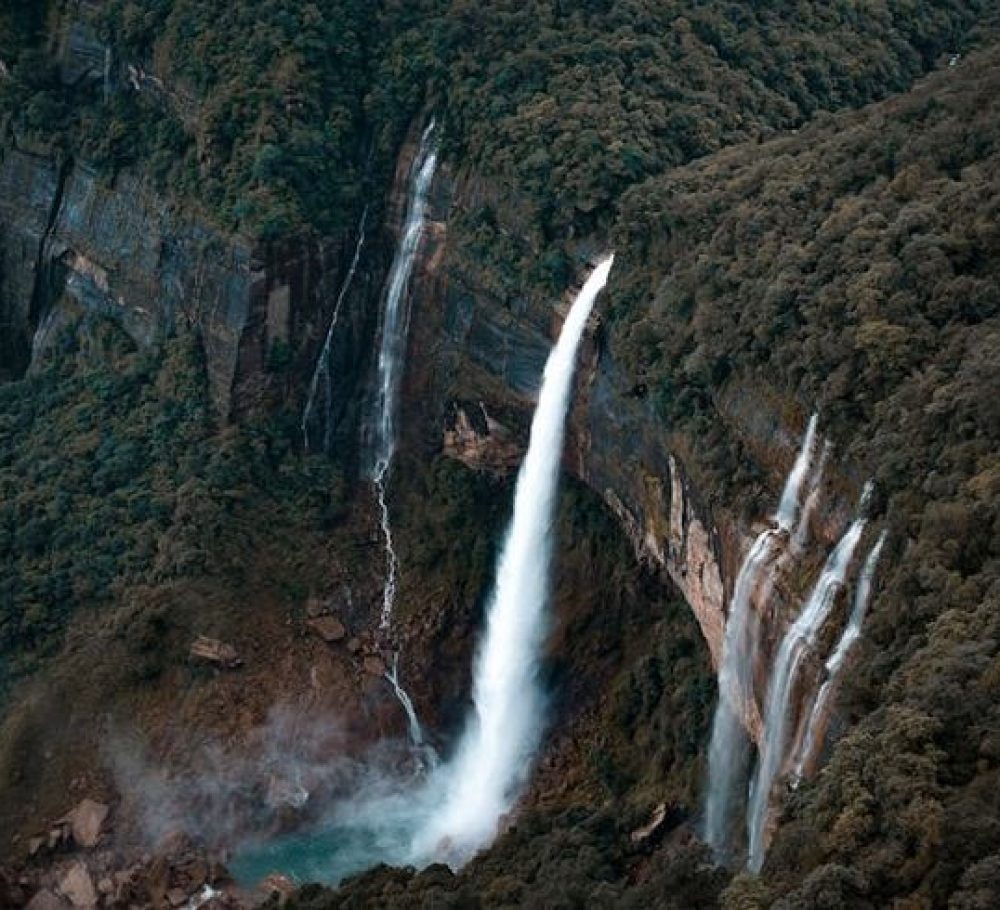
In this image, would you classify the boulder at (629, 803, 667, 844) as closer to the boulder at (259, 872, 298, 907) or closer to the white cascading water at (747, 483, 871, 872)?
the white cascading water at (747, 483, 871, 872)

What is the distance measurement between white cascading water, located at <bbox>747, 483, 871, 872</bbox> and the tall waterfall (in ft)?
36.9

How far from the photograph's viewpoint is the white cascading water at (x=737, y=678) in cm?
3347

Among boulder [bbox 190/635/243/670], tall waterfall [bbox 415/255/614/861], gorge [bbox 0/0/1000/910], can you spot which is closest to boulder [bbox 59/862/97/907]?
gorge [bbox 0/0/1000/910]

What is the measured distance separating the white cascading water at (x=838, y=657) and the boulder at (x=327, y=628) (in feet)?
60.8

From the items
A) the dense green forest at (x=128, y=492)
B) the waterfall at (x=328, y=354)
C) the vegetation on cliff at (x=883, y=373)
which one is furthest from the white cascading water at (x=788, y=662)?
the waterfall at (x=328, y=354)

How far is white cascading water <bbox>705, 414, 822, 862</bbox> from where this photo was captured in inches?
1318

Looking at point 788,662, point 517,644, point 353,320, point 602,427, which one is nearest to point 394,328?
point 353,320

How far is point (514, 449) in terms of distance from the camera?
152 feet

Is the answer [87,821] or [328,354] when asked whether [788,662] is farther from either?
[328,354]

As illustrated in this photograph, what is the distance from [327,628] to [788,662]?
58.1 feet

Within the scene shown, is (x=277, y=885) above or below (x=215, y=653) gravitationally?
below

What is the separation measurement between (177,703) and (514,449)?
11105mm

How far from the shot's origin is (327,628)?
46062 millimetres

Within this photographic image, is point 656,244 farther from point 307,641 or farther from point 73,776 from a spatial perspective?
point 73,776
